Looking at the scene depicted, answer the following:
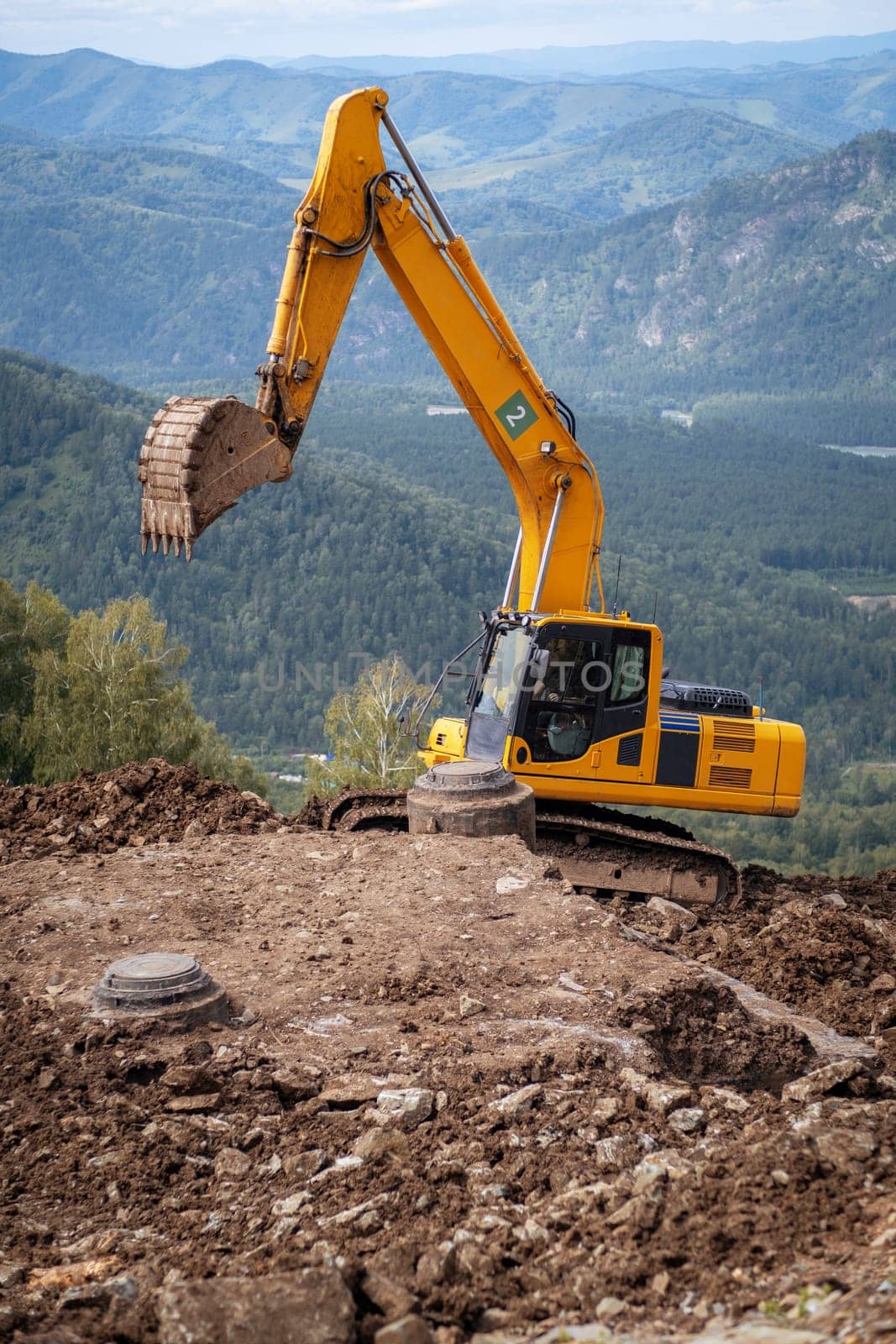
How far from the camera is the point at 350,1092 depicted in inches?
314

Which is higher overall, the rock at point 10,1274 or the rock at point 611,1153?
the rock at point 611,1153

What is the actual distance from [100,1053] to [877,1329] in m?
4.95

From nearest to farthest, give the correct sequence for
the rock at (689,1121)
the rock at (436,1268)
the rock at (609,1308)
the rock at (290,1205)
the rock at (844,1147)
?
1. the rock at (609,1308)
2. the rock at (436,1268)
3. the rock at (844,1147)
4. the rock at (290,1205)
5. the rock at (689,1121)

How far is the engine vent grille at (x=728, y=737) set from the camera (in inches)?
554

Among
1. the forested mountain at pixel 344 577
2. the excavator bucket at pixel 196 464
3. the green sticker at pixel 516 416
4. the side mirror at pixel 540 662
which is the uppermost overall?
the green sticker at pixel 516 416

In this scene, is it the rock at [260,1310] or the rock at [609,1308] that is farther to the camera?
the rock at [609,1308]

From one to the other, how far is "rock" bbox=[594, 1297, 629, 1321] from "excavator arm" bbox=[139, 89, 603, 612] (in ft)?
24.9

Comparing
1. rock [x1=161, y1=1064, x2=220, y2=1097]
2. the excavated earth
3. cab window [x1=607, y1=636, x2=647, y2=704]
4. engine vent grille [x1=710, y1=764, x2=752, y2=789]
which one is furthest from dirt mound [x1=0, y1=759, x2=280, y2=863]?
rock [x1=161, y1=1064, x2=220, y2=1097]

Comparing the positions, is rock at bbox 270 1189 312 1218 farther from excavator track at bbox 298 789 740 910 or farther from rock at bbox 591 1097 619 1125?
→ excavator track at bbox 298 789 740 910

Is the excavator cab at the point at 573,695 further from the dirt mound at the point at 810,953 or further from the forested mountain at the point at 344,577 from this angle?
the forested mountain at the point at 344,577

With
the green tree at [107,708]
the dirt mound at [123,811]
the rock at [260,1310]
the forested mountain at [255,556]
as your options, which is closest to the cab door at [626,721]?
the dirt mound at [123,811]

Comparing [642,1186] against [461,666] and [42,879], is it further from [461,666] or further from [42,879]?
[461,666]

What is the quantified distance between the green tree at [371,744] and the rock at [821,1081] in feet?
74.8

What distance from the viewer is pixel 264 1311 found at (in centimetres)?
537
